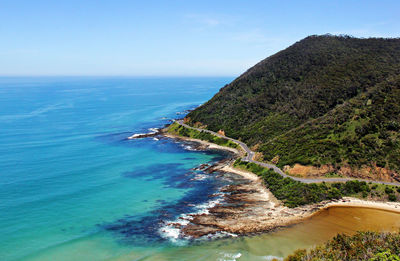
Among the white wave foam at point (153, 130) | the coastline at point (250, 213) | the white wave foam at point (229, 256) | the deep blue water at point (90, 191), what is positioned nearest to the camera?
the white wave foam at point (229, 256)

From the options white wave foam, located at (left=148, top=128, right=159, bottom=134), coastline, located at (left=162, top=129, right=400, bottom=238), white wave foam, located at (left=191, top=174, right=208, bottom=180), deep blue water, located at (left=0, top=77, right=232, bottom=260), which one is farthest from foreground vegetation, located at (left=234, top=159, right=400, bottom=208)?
white wave foam, located at (left=148, top=128, right=159, bottom=134)

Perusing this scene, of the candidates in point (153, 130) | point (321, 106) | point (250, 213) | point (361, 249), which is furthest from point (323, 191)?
point (153, 130)

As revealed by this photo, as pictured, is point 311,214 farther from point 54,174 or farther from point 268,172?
point 54,174

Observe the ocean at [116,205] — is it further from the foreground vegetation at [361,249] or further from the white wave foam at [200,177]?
the foreground vegetation at [361,249]

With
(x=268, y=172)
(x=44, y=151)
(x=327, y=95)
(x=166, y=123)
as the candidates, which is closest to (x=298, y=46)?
(x=327, y=95)

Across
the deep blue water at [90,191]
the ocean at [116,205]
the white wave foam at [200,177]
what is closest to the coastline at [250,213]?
the ocean at [116,205]

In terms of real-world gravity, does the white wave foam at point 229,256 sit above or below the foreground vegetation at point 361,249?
below

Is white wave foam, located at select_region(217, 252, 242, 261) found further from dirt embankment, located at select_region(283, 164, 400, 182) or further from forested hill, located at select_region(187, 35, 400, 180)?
forested hill, located at select_region(187, 35, 400, 180)

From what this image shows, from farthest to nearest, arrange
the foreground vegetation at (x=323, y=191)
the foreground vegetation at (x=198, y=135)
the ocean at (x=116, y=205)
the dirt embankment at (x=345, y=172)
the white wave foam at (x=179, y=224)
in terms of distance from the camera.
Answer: the foreground vegetation at (x=198, y=135) → the dirt embankment at (x=345, y=172) → the foreground vegetation at (x=323, y=191) → the white wave foam at (x=179, y=224) → the ocean at (x=116, y=205)
